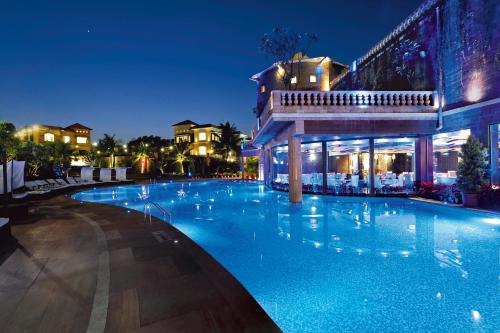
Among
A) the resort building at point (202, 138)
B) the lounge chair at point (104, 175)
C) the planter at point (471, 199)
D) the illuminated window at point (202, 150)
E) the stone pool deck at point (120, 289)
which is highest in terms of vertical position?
the resort building at point (202, 138)

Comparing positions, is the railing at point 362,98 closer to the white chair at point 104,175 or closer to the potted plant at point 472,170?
the potted plant at point 472,170

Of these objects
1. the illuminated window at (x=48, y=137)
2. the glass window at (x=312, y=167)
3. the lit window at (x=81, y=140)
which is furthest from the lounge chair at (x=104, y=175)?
the lit window at (x=81, y=140)

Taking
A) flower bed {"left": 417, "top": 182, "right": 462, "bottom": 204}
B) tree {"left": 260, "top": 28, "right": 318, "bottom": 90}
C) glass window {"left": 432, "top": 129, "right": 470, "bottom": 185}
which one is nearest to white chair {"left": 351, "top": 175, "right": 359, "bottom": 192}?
flower bed {"left": 417, "top": 182, "right": 462, "bottom": 204}

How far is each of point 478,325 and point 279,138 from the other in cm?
1477

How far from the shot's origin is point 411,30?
45.0 feet

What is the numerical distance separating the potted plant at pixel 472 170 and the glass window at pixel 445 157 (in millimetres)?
3143

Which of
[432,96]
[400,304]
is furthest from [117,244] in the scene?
[432,96]

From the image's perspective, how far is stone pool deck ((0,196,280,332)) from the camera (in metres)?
2.68

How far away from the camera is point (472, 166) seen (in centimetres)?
948

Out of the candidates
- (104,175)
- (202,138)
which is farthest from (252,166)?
(202,138)

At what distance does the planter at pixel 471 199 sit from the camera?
9.66 meters

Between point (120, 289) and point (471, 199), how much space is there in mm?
11667

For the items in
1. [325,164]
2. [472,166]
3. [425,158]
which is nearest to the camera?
[472,166]

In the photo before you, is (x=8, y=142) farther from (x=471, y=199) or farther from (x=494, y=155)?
(x=494, y=155)
